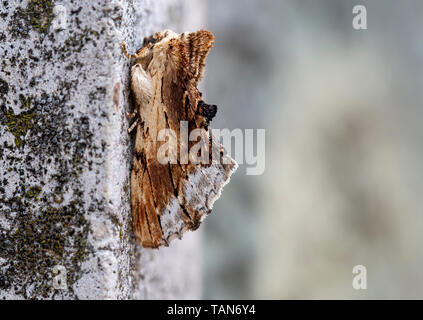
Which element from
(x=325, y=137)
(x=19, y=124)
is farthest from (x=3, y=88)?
(x=325, y=137)

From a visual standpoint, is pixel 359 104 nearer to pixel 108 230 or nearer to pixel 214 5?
pixel 214 5

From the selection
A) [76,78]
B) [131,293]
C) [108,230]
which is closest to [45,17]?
[76,78]

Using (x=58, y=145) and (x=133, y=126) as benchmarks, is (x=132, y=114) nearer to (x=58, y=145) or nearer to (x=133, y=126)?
(x=133, y=126)

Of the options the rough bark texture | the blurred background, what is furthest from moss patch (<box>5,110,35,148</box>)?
the blurred background

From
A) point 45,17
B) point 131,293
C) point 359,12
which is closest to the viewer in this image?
point 45,17

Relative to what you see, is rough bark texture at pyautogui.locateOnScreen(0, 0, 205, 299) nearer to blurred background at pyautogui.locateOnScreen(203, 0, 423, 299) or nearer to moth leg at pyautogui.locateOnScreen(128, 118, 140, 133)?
moth leg at pyautogui.locateOnScreen(128, 118, 140, 133)

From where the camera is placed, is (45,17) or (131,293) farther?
(131,293)
